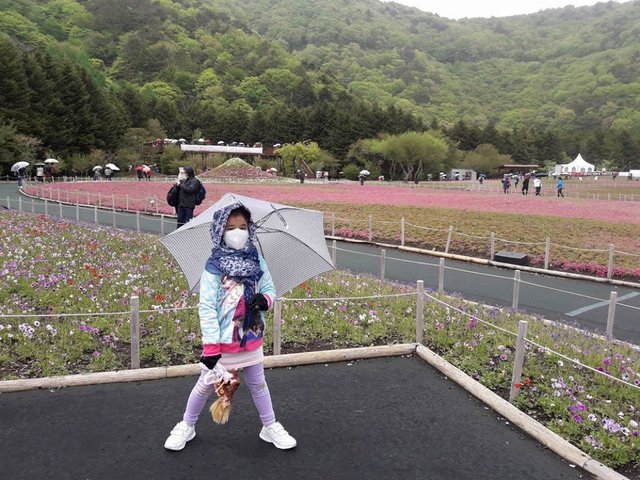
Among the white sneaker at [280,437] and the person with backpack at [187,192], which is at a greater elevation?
the person with backpack at [187,192]

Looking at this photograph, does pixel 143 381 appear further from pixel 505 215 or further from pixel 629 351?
pixel 505 215

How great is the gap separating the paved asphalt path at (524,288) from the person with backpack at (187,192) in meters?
4.15

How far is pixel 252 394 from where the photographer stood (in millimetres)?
4332

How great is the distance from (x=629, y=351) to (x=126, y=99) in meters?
82.1

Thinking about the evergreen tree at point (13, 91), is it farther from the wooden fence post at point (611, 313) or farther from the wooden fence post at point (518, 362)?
the wooden fence post at point (518, 362)

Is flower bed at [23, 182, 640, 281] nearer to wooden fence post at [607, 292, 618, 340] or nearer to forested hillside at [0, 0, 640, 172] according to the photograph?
wooden fence post at [607, 292, 618, 340]

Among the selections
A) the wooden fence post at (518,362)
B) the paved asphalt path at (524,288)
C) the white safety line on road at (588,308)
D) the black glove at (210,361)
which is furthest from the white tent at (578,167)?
the black glove at (210,361)

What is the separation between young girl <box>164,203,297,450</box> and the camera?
12.7 feet

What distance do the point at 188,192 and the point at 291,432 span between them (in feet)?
26.3

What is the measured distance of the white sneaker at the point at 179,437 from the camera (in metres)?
4.34

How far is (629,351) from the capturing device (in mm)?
7117

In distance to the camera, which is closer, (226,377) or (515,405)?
(226,377)

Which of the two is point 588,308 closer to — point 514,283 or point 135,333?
point 514,283

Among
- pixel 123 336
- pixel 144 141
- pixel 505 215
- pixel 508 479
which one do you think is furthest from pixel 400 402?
pixel 144 141
